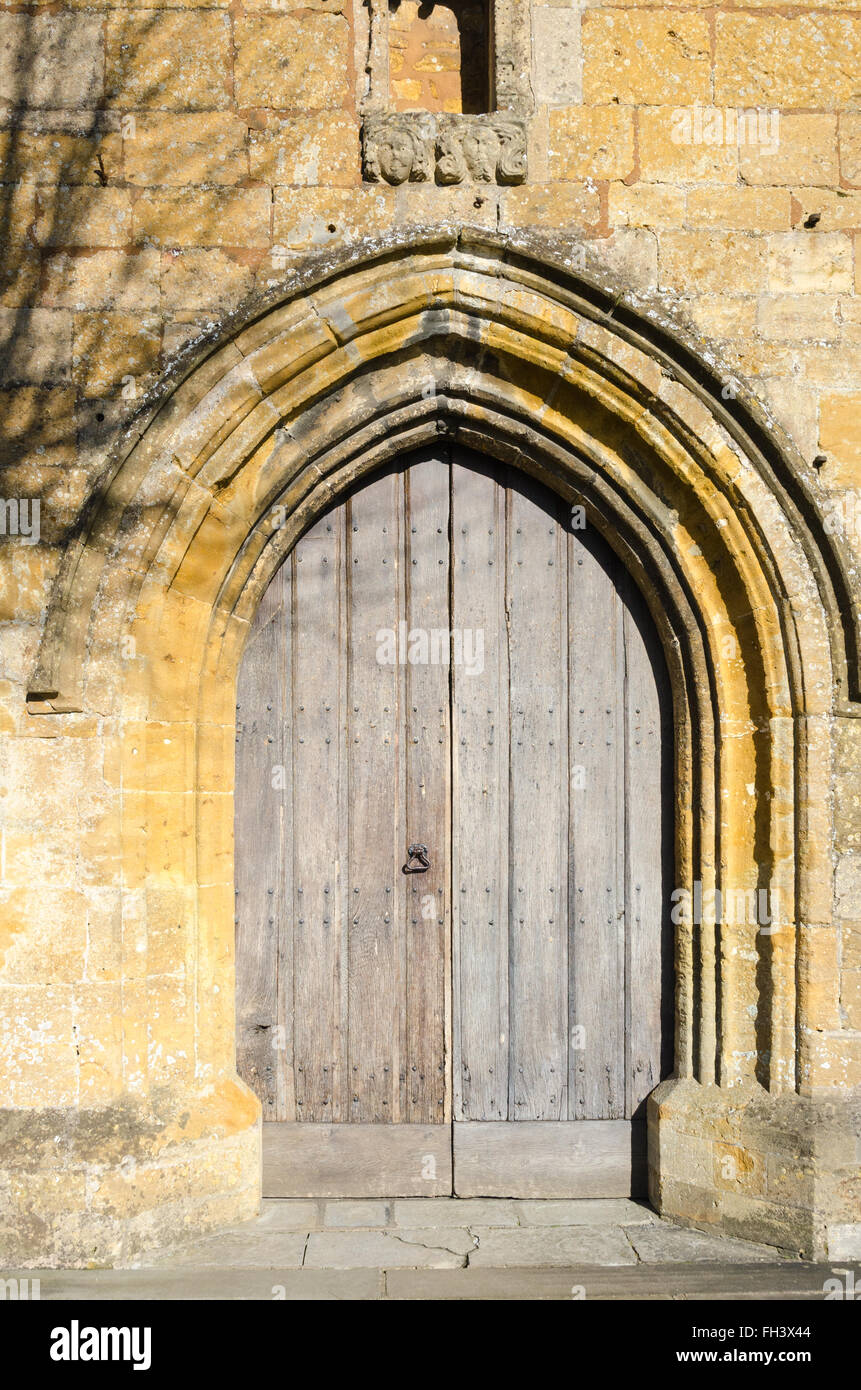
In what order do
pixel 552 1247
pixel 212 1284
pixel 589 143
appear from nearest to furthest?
pixel 212 1284 → pixel 552 1247 → pixel 589 143

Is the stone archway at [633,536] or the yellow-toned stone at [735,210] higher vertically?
the yellow-toned stone at [735,210]

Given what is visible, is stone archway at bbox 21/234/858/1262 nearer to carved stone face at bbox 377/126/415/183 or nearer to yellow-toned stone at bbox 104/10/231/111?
carved stone face at bbox 377/126/415/183

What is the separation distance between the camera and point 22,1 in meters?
3.72

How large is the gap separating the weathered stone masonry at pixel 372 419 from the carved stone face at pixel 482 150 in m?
0.02

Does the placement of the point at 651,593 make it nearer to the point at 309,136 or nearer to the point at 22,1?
the point at 309,136

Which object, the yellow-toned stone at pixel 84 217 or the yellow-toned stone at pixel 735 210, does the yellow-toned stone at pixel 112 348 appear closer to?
the yellow-toned stone at pixel 84 217

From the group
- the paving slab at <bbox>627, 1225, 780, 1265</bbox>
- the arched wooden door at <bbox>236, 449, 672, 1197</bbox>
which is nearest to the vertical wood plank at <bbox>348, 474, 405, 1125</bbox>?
the arched wooden door at <bbox>236, 449, 672, 1197</bbox>

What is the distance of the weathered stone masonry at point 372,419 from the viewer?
3.62 metres

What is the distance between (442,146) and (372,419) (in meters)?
0.90

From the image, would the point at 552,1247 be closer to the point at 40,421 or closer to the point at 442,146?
the point at 40,421

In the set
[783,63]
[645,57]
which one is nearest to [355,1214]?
[645,57]

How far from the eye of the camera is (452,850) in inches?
158

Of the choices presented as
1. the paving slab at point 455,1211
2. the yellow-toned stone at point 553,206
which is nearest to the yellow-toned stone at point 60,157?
the yellow-toned stone at point 553,206

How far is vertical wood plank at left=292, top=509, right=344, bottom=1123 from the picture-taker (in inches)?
156
